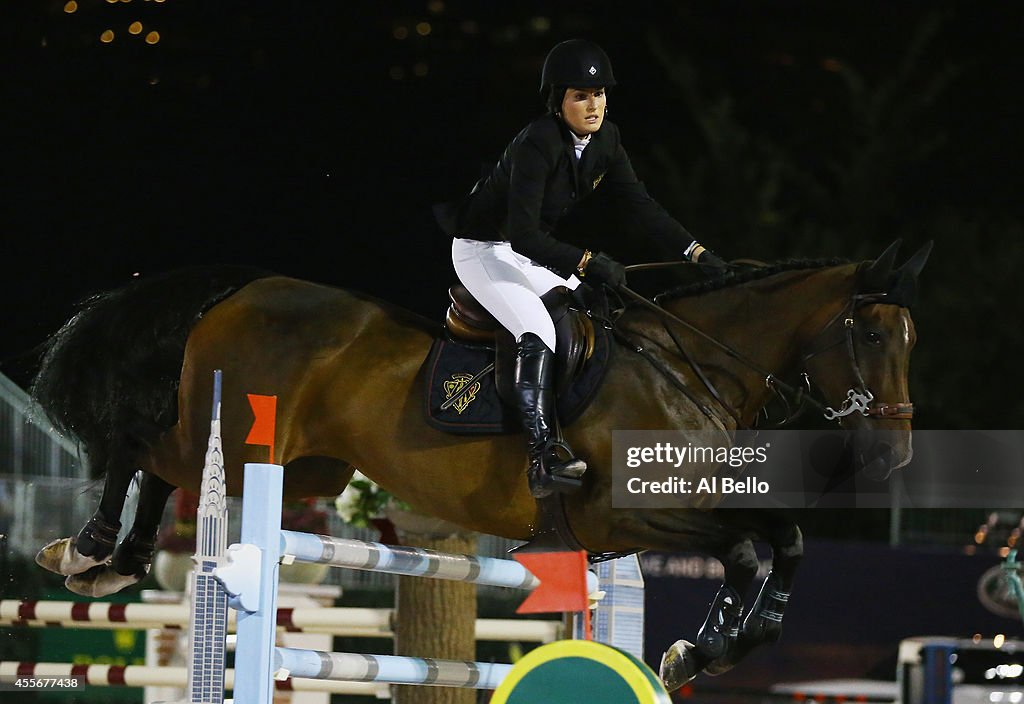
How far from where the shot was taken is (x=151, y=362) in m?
3.71

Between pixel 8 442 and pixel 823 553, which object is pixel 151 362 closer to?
pixel 8 442

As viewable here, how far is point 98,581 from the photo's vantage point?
11.7 ft

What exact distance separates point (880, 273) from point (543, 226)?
0.85m

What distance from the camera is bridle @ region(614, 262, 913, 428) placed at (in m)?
3.21

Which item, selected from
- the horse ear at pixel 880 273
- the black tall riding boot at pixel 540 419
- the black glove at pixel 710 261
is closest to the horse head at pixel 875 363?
the horse ear at pixel 880 273

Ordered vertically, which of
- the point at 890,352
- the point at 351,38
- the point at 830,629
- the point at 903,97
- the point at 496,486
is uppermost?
the point at 903,97

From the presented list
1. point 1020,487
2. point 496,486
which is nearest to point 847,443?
point 496,486

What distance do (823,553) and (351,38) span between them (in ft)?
11.4

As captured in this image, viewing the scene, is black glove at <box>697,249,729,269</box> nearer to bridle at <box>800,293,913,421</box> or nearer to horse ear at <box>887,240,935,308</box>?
bridle at <box>800,293,913,421</box>

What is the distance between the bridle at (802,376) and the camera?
3.21 m

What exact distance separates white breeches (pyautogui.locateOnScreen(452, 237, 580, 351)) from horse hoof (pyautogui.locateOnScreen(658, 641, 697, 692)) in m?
0.79

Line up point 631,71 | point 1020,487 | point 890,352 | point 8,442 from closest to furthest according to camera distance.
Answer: point 890,352 → point 8,442 → point 1020,487 → point 631,71

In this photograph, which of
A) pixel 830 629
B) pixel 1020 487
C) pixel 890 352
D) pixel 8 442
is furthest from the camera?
pixel 1020 487

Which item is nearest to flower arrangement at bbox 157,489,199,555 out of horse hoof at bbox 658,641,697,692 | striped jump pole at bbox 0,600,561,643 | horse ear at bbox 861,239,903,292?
striped jump pole at bbox 0,600,561,643
